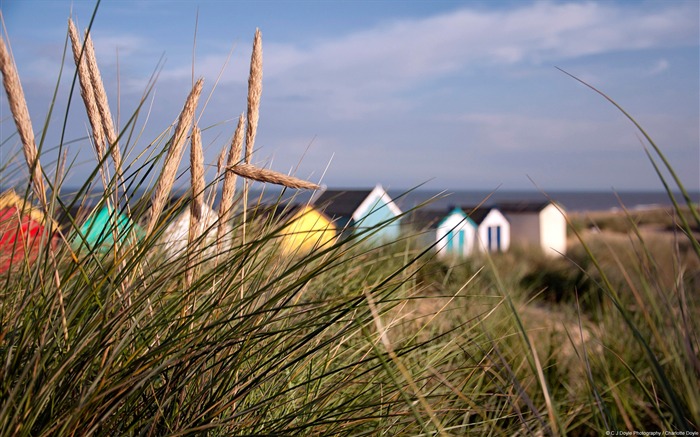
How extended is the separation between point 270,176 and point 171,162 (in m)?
0.22

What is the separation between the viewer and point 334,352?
176cm

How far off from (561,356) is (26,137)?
12.2 ft

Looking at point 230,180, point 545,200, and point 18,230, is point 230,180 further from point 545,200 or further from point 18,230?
point 545,200

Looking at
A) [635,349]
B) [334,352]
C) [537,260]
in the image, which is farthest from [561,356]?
[537,260]

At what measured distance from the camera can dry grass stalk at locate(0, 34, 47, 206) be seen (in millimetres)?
1135

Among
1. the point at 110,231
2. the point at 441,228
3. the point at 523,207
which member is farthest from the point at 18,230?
the point at 523,207

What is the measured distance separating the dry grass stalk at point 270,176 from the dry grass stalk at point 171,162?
12 cm

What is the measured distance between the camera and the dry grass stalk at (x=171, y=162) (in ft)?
4.28

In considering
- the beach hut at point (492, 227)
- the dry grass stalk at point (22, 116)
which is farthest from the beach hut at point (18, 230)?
the beach hut at point (492, 227)

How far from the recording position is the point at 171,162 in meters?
1.35

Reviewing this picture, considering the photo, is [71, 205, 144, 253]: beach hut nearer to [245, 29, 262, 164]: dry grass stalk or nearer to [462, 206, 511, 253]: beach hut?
[245, 29, 262, 164]: dry grass stalk

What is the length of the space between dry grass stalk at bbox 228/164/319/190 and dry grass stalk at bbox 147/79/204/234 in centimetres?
12

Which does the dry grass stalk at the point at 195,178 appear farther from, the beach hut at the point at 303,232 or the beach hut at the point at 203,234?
the beach hut at the point at 303,232

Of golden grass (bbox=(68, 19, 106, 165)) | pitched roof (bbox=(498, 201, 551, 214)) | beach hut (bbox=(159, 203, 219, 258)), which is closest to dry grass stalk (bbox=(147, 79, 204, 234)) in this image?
beach hut (bbox=(159, 203, 219, 258))
